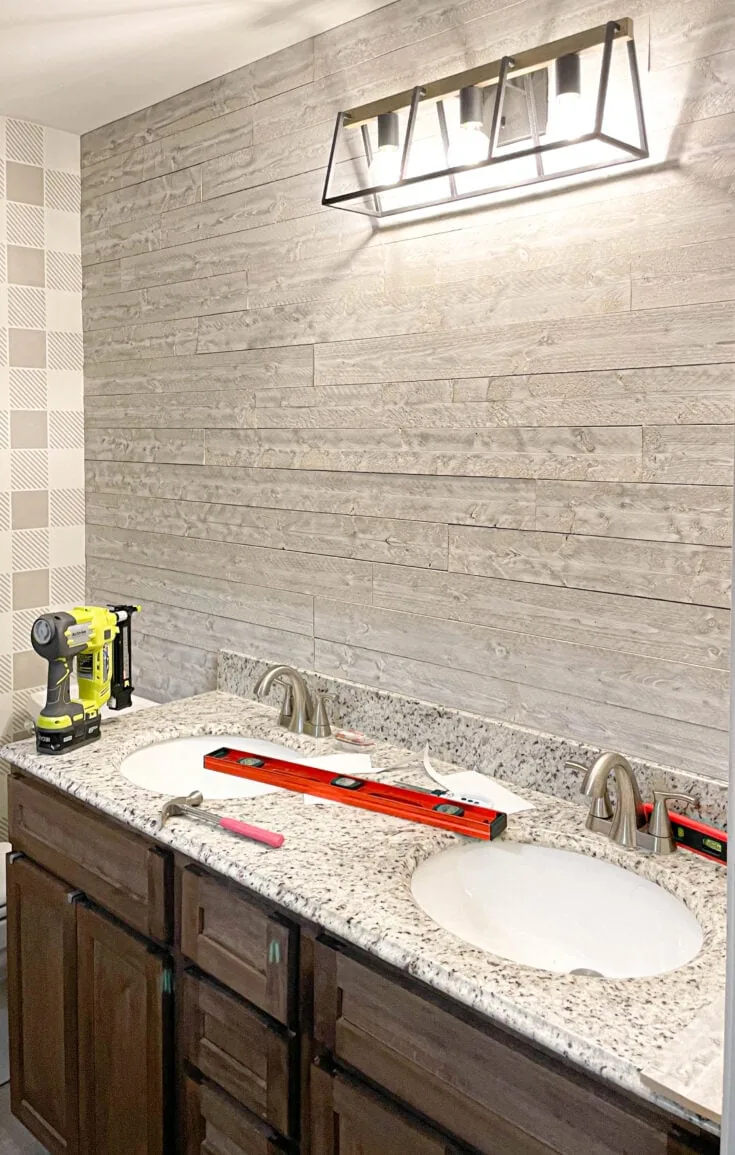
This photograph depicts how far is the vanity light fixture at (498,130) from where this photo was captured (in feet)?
5.18

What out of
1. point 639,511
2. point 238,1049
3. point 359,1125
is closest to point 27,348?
point 639,511

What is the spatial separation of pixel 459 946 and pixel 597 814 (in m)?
0.45

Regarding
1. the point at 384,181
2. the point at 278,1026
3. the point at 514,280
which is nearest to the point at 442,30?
the point at 384,181

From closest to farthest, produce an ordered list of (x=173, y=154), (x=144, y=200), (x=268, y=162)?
(x=268, y=162), (x=173, y=154), (x=144, y=200)

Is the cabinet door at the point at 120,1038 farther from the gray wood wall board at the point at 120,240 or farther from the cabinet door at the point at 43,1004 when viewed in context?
the gray wood wall board at the point at 120,240

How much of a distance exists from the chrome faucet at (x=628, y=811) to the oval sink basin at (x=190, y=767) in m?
0.70

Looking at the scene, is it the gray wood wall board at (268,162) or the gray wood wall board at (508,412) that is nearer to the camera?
the gray wood wall board at (508,412)

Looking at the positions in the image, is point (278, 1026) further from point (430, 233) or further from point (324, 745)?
point (430, 233)

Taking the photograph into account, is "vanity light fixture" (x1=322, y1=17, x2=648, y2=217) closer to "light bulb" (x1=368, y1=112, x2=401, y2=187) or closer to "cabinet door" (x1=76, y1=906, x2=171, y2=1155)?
"light bulb" (x1=368, y1=112, x2=401, y2=187)

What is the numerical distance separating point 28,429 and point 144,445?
16.0 inches

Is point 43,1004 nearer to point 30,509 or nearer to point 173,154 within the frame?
point 30,509

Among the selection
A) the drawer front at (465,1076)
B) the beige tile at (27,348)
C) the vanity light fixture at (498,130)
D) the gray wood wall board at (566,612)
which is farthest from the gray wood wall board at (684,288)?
the beige tile at (27,348)

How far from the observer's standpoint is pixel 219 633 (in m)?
2.56

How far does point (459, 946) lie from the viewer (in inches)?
50.1
